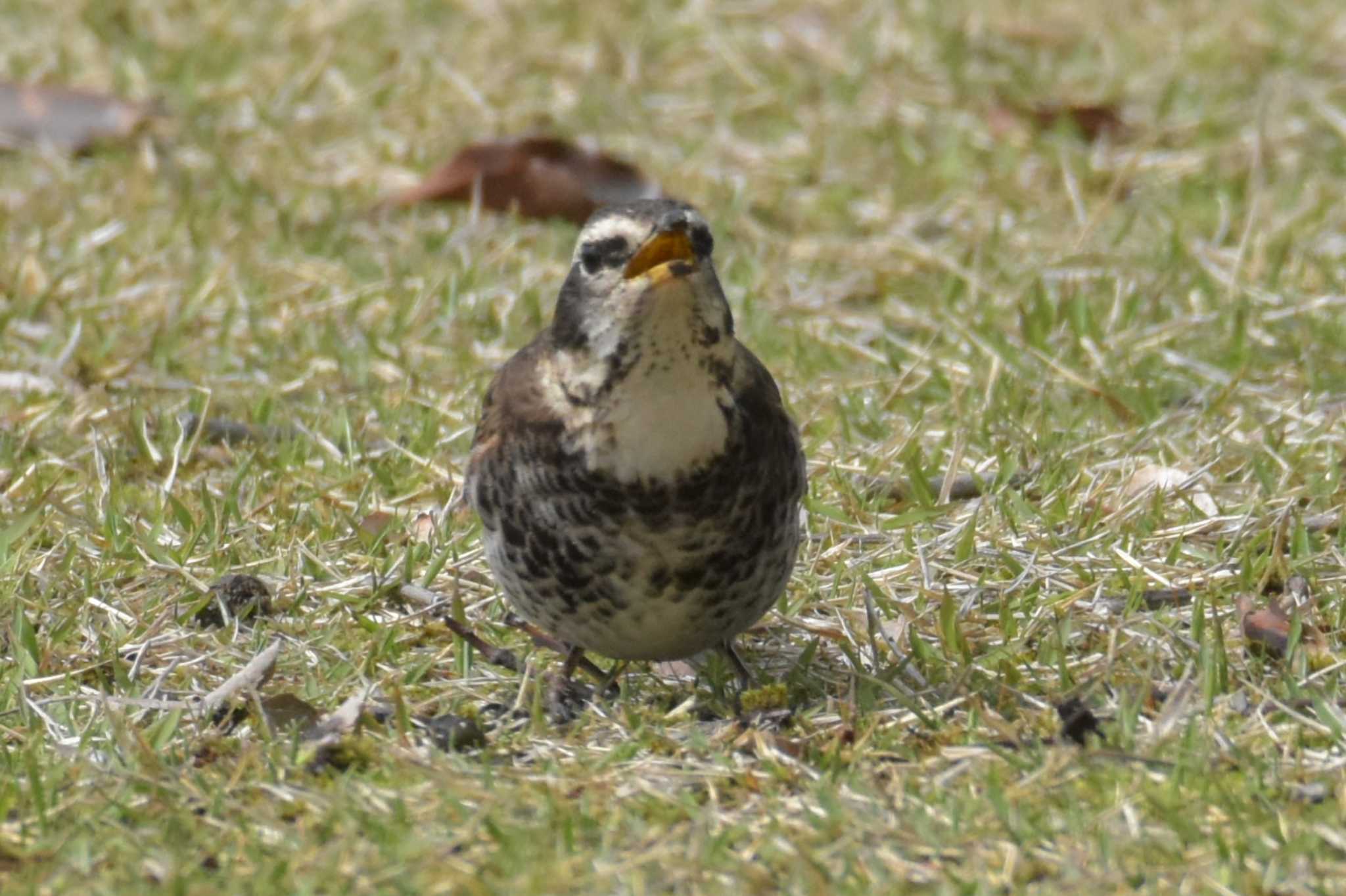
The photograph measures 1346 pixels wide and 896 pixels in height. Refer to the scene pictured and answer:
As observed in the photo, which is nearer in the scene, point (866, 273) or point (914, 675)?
point (914, 675)

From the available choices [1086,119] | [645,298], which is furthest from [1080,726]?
[1086,119]

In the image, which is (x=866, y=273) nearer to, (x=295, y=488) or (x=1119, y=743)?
(x=295, y=488)

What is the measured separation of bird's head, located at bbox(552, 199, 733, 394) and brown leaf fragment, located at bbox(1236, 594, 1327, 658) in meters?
1.40

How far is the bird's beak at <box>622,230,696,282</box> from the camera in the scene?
3914mm

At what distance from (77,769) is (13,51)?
227 inches

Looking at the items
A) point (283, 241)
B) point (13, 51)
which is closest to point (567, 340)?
point (283, 241)

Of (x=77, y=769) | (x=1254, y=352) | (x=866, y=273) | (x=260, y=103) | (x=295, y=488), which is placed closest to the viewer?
(x=77, y=769)

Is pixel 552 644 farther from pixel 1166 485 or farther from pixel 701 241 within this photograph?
pixel 1166 485

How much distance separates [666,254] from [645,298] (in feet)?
0.30

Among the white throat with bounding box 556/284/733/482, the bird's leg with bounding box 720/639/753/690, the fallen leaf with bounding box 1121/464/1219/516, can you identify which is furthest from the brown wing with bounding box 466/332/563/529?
the fallen leaf with bounding box 1121/464/1219/516

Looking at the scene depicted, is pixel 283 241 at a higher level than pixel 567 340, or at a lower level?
lower

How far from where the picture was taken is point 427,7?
32.3 feet

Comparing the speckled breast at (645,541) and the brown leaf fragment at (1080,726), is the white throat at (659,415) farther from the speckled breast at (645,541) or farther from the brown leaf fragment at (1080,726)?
the brown leaf fragment at (1080,726)

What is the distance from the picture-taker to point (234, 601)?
5016 millimetres
